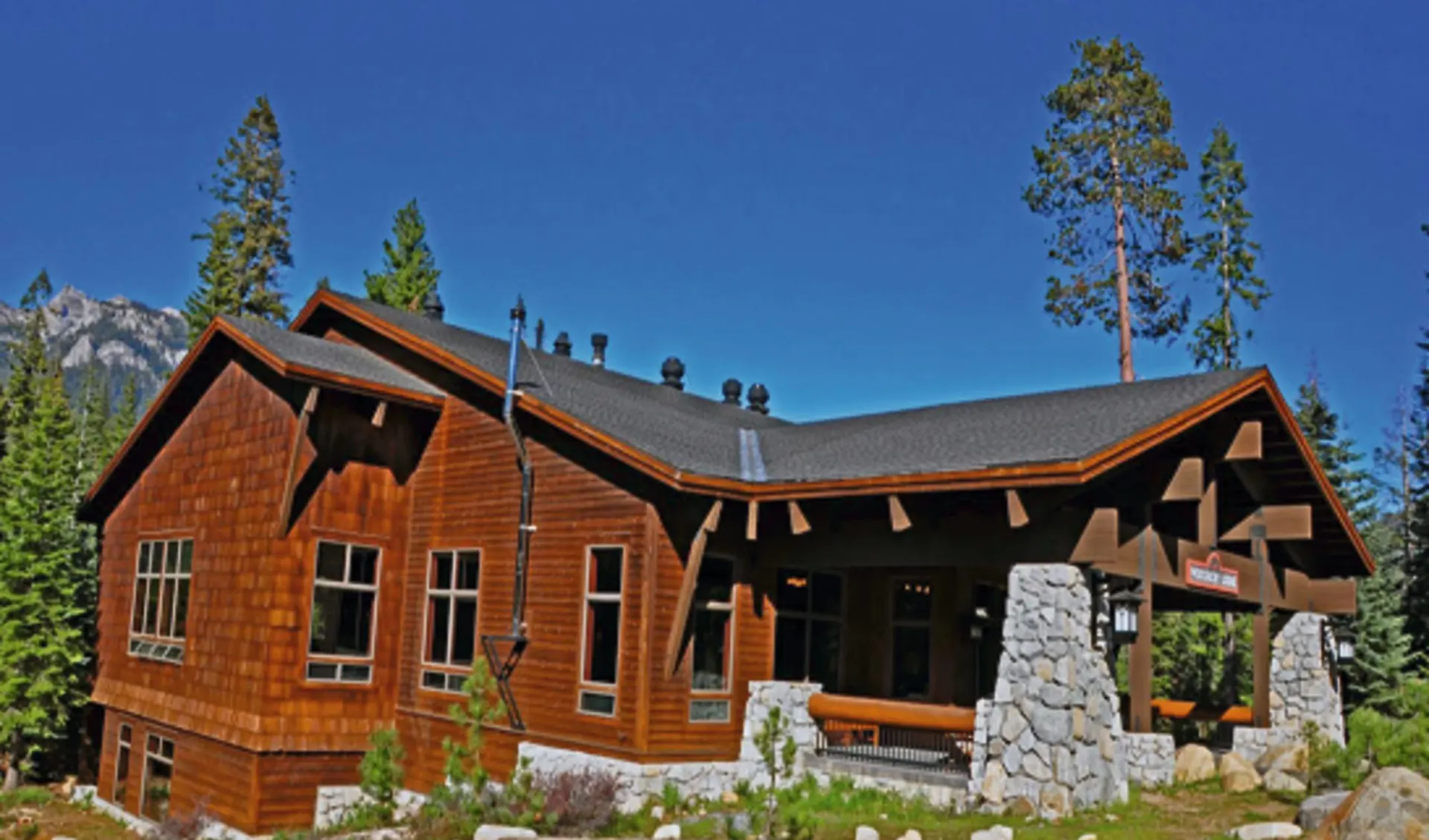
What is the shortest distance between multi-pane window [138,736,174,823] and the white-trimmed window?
25.1ft

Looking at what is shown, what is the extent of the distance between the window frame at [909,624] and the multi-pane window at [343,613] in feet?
23.2

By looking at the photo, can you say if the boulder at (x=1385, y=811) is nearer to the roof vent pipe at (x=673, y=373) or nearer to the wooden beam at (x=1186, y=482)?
the wooden beam at (x=1186, y=482)

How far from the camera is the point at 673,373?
80.1 feet

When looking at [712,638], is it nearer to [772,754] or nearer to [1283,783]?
[772,754]

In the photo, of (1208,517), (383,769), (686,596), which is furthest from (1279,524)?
(383,769)

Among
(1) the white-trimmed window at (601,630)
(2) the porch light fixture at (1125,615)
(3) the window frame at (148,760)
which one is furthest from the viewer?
(3) the window frame at (148,760)

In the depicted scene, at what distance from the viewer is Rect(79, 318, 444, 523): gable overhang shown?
16469 mm

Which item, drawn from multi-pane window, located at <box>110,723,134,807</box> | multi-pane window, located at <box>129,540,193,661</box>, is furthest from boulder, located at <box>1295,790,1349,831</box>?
multi-pane window, located at <box>110,723,134,807</box>

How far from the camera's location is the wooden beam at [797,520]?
14.7 meters

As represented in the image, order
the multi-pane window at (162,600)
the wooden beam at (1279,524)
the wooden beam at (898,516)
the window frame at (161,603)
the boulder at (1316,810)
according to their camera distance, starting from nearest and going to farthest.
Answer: the boulder at (1316,810) < the wooden beam at (898,516) < the wooden beam at (1279,524) < the window frame at (161,603) < the multi-pane window at (162,600)

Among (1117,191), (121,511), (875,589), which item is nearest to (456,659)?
(875,589)

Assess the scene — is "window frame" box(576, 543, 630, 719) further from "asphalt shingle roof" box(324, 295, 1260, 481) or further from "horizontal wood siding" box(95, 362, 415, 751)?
"horizontal wood siding" box(95, 362, 415, 751)

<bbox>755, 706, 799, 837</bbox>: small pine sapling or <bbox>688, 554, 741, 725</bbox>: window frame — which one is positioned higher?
<bbox>688, 554, 741, 725</bbox>: window frame

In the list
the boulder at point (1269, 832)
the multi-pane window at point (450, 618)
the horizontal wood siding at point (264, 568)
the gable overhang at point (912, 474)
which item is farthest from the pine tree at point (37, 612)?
the boulder at point (1269, 832)
